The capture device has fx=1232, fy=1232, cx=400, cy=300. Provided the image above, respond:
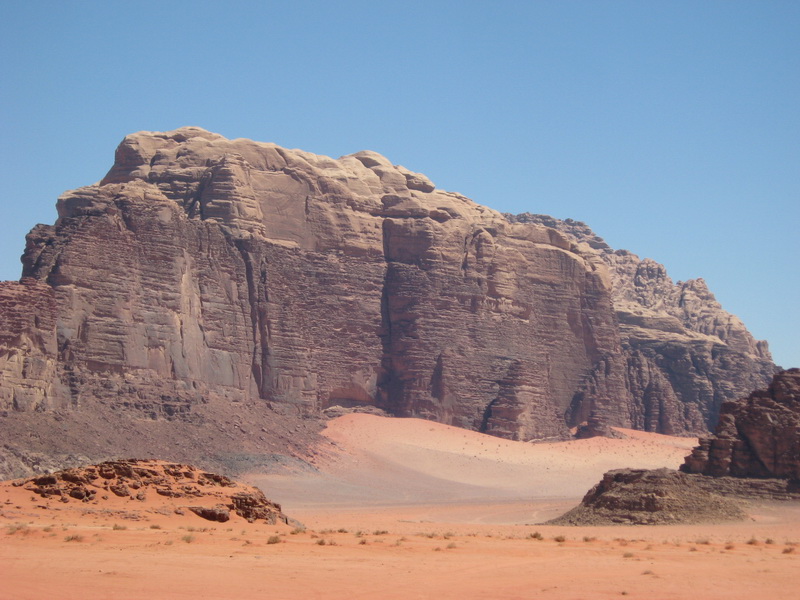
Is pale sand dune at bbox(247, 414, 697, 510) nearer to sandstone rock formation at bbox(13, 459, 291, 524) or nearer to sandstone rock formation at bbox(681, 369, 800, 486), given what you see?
sandstone rock formation at bbox(681, 369, 800, 486)

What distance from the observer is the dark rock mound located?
45719 millimetres

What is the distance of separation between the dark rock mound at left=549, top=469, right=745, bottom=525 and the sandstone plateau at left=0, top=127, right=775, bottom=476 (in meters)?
22.0

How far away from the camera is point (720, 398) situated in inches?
4267

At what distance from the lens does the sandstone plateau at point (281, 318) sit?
61.8 meters

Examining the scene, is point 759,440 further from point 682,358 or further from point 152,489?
point 682,358

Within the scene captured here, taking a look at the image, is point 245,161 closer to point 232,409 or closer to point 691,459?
point 232,409

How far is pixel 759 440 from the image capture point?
55594 mm

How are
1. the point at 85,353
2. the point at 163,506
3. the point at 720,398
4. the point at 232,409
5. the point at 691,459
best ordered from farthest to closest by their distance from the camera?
the point at 720,398 → the point at 232,409 → the point at 85,353 → the point at 691,459 → the point at 163,506

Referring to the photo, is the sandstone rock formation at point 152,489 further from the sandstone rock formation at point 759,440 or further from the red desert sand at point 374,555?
the sandstone rock formation at point 759,440

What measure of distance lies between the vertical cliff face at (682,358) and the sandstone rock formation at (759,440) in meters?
38.2

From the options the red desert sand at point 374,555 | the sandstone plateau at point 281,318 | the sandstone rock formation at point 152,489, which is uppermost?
the sandstone plateau at point 281,318

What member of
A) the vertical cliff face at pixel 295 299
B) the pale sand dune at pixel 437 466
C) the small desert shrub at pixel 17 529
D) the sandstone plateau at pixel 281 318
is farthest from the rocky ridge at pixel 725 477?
the vertical cliff face at pixel 295 299

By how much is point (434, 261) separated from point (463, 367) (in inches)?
297

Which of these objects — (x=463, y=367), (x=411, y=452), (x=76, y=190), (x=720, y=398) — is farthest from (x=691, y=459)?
(x=720, y=398)
